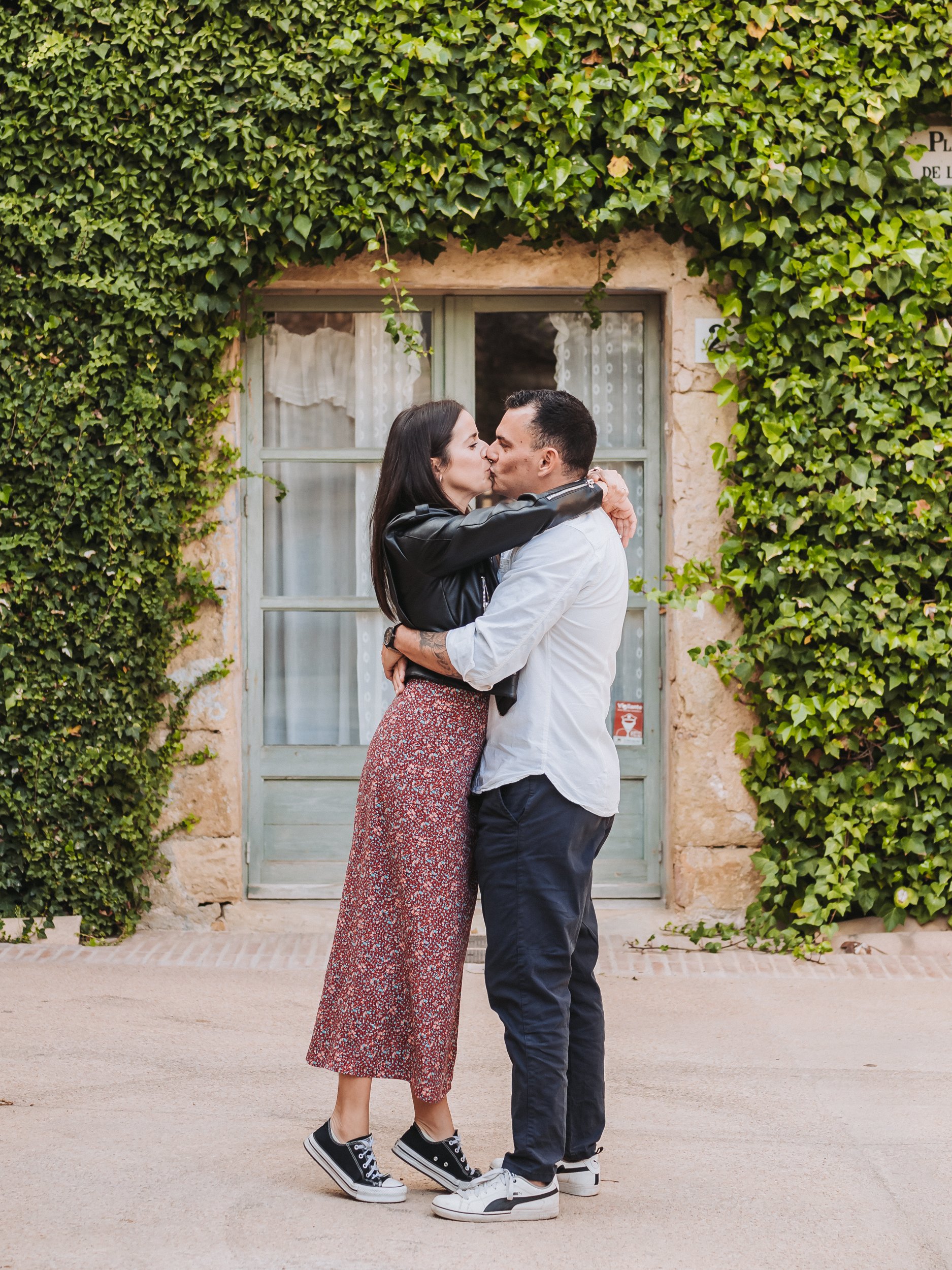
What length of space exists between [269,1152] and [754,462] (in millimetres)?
3329

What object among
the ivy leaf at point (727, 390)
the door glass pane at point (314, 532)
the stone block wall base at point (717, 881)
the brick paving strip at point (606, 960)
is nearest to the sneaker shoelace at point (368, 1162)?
the brick paving strip at point (606, 960)

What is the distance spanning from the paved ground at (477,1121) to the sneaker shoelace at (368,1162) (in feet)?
0.21

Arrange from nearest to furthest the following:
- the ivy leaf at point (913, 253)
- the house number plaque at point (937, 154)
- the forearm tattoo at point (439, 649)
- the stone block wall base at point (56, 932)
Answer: the forearm tattoo at point (439, 649) < the ivy leaf at point (913, 253) < the stone block wall base at point (56, 932) < the house number plaque at point (937, 154)

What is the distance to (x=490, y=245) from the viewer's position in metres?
5.31

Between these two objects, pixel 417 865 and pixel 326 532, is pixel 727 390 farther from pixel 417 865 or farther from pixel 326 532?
pixel 417 865

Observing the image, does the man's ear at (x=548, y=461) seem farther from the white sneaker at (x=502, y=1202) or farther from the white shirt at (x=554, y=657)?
the white sneaker at (x=502, y=1202)

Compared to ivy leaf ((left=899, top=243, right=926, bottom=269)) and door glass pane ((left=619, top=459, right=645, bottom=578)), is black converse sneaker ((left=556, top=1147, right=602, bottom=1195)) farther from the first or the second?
ivy leaf ((left=899, top=243, right=926, bottom=269))

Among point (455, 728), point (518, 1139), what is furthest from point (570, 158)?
point (518, 1139)

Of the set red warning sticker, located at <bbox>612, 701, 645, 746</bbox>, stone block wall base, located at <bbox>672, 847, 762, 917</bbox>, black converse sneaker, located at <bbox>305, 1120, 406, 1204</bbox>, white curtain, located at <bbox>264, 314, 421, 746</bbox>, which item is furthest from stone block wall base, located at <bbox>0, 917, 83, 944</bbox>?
black converse sneaker, located at <bbox>305, 1120, 406, 1204</bbox>

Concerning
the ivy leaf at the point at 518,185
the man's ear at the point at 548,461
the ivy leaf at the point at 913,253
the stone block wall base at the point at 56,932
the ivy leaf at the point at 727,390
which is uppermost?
the ivy leaf at the point at 518,185

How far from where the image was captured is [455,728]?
2902 mm

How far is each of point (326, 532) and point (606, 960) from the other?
219 cm

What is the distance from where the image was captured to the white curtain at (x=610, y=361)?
18.6 ft

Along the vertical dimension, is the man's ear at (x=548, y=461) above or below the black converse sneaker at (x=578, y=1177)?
above
